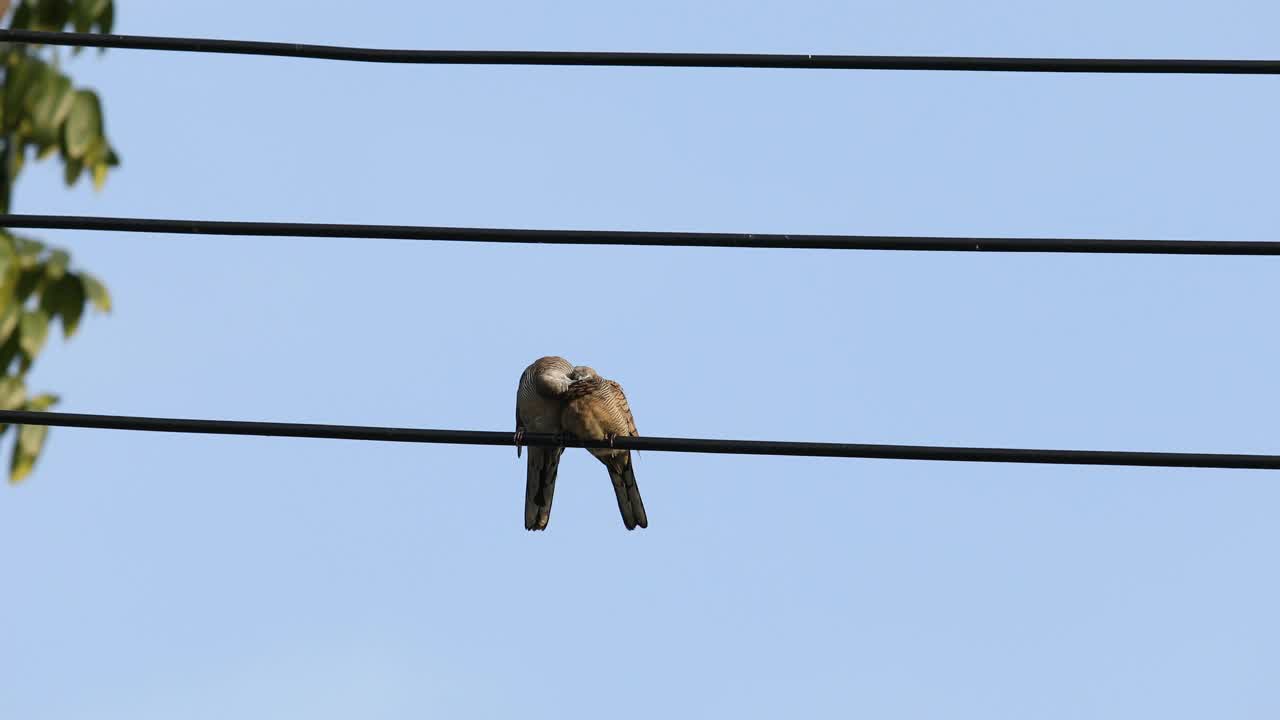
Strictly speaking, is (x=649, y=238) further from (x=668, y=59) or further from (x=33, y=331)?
(x=33, y=331)

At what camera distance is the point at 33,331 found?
29.7 feet

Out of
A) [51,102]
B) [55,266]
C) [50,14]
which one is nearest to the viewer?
[55,266]

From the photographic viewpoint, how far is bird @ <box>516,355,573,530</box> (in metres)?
10.9

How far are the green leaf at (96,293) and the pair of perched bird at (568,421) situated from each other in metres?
2.84

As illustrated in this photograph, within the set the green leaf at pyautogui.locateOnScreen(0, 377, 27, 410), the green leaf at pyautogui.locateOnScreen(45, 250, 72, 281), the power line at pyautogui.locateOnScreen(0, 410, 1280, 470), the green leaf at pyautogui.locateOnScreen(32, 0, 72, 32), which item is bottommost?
the power line at pyautogui.locateOnScreen(0, 410, 1280, 470)

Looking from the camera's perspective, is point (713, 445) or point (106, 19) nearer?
point (713, 445)

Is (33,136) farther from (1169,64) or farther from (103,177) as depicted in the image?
(1169,64)

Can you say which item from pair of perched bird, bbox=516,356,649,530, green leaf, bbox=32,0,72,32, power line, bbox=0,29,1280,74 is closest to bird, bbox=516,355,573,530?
pair of perched bird, bbox=516,356,649,530

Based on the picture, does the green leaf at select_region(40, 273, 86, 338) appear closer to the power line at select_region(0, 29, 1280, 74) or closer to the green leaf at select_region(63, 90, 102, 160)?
the green leaf at select_region(63, 90, 102, 160)

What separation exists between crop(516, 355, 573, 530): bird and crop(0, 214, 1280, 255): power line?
4.15 meters

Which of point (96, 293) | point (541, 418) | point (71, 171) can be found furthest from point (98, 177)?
point (541, 418)

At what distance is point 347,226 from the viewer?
22.0 feet

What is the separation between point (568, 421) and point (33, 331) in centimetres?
335

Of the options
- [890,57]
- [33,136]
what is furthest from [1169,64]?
[33,136]
